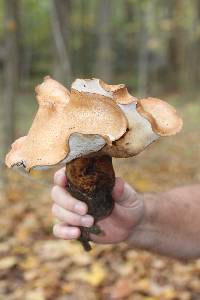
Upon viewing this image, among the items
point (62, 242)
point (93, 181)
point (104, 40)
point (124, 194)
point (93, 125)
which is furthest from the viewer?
point (104, 40)

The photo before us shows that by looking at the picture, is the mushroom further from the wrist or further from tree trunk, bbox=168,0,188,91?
tree trunk, bbox=168,0,188,91

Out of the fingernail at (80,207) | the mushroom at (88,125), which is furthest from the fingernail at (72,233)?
the mushroom at (88,125)

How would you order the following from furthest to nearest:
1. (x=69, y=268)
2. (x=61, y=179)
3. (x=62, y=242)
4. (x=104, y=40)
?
(x=104, y=40) → (x=62, y=242) → (x=69, y=268) → (x=61, y=179)

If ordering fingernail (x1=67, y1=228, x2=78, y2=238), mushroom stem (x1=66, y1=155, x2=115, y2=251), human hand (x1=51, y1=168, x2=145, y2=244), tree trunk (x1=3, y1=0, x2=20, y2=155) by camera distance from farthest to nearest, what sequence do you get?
tree trunk (x1=3, y1=0, x2=20, y2=155) → fingernail (x1=67, y1=228, x2=78, y2=238) → human hand (x1=51, y1=168, x2=145, y2=244) → mushroom stem (x1=66, y1=155, x2=115, y2=251)

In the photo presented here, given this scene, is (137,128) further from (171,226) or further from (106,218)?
(171,226)

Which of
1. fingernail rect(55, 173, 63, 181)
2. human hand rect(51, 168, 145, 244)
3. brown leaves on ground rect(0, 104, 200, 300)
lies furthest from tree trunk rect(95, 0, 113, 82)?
fingernail rect(55, 173, 63, 181)

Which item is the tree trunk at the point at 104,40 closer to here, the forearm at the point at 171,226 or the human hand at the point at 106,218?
the forearm at the point at 171,226

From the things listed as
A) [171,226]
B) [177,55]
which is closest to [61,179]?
[171,226]
